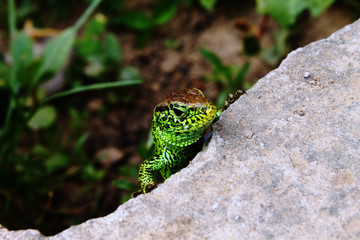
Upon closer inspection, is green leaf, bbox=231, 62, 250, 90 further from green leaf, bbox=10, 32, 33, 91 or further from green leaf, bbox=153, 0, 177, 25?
green leaf, bbox=10, 32, 33, 91

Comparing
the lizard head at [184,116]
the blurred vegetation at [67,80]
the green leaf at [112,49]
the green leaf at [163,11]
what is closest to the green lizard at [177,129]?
the lizard head at [184,116]

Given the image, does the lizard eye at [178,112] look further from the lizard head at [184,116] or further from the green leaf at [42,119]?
the green leaf at [42,119]

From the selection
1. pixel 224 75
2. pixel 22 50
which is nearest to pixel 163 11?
pixel 224 75

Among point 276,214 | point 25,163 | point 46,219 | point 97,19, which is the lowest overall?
point 46,219

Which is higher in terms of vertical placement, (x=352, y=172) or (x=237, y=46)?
(x=352, y=172)

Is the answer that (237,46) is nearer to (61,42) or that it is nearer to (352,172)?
(61,42)

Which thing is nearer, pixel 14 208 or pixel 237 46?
pixel 14 208

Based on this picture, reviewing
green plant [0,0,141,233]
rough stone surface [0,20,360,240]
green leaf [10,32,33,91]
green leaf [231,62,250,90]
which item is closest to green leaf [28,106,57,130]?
green plant [0,0,141,233]

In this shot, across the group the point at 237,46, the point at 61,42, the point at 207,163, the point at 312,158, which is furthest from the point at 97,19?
the point at 312,158
